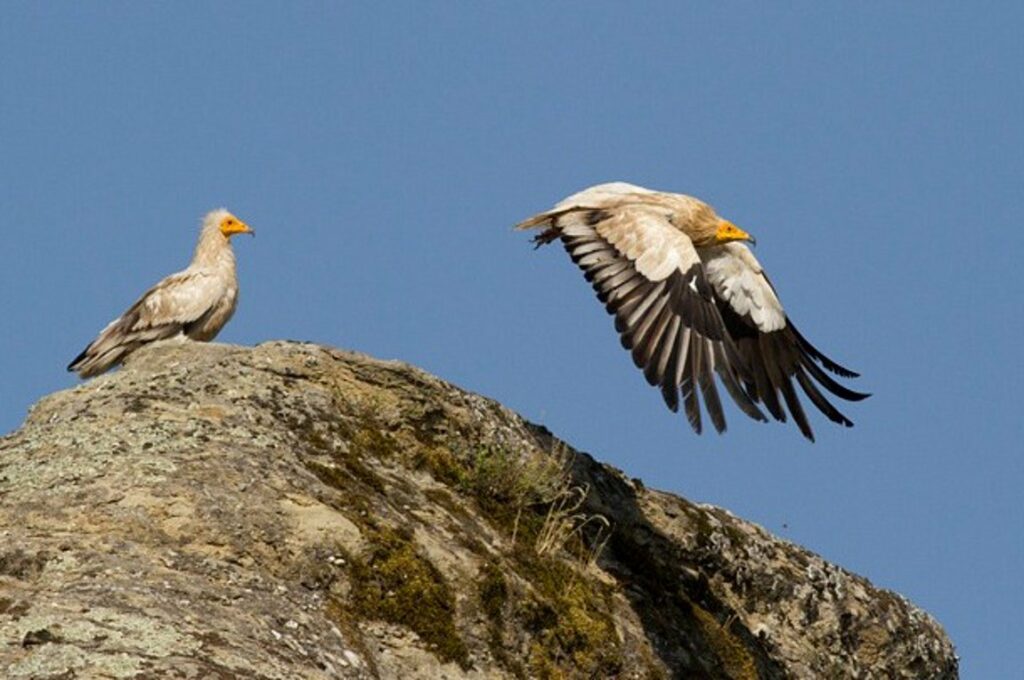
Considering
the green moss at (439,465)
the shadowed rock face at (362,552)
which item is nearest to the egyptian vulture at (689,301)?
the shadowed rock face at (362,552)

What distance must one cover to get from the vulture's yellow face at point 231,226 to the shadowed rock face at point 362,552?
517 centimetres

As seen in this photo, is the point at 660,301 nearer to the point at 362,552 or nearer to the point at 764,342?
the point at 764,342

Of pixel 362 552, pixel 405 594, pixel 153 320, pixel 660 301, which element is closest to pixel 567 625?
pixel 405 594

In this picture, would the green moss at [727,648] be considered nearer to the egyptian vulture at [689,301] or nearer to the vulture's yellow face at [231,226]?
the egyptian vulture at [689,301]

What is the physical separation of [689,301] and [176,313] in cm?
366

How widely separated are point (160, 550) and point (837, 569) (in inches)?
172

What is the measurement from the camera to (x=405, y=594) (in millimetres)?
7133

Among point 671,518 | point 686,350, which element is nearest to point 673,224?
point 686,350

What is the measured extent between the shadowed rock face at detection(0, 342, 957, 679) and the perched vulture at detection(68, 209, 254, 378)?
3.46 metres

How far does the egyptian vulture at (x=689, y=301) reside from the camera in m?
10.1

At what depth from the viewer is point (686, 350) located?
1013 cm

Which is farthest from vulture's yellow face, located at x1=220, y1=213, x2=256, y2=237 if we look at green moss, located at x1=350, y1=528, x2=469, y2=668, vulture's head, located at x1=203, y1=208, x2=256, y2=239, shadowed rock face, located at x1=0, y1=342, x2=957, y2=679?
green moss, located at x1=350, y1=528, x2=469, y2=668

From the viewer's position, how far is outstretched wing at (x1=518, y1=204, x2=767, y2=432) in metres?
9.96

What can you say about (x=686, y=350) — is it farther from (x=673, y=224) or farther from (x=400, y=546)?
(x=400, y=546)
